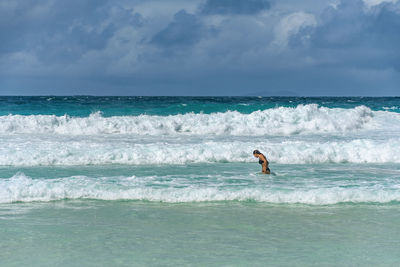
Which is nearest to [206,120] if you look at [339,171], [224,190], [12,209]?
[339,171]

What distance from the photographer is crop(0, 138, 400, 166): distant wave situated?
48.2 ft

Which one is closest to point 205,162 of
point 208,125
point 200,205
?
point 200,205

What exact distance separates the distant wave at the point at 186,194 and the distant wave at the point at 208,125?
13.6m

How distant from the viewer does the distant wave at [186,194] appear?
966 cm

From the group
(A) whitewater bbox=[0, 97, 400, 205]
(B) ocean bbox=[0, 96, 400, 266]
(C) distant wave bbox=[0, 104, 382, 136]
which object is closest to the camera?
(B) ocean bbox=[0, 96, 400, 266]

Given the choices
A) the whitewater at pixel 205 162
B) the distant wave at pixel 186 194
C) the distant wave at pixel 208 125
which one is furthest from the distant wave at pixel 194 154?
the distant wave at pixel 208 125

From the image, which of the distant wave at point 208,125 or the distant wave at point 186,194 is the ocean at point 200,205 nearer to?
the distant wave at point 186,194

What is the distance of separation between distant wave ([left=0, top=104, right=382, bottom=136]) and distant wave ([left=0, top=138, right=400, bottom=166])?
753 centimetres

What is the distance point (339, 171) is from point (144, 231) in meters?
7.74

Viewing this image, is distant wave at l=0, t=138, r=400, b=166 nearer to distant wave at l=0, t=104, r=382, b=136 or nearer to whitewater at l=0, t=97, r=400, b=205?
whitewater at l=0, t=97, r=400, b=205

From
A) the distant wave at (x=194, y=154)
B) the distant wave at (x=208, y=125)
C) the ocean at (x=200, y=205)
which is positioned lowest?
the ocean at (x=200, y=205)

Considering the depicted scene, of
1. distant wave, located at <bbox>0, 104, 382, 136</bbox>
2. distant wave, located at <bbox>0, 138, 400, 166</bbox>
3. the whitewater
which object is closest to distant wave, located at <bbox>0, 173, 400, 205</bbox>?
the whitewater

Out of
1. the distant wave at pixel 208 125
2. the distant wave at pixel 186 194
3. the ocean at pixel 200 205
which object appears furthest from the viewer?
the distant wave at pixel 208 125

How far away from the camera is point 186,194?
9.84 m
